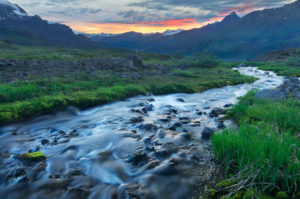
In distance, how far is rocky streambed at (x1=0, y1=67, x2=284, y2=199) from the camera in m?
5.10

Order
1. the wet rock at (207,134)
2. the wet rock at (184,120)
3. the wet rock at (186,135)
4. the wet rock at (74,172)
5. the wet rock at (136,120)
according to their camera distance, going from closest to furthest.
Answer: the wet rock at (74,172) → the wet rock at (207,134) → the wet rock at (186,135) → the wet rock at (184,120) → the wet rock at (136,120)

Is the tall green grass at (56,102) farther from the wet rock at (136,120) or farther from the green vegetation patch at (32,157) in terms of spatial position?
the green vegetation patch at (32,157)

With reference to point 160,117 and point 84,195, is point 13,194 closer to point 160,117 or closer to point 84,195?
point 84,195

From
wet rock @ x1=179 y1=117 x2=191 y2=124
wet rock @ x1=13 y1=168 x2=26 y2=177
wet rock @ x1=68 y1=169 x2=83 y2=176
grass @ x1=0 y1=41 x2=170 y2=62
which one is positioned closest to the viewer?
wet rock @ x1=13 y1=168 x2=26 y2=177

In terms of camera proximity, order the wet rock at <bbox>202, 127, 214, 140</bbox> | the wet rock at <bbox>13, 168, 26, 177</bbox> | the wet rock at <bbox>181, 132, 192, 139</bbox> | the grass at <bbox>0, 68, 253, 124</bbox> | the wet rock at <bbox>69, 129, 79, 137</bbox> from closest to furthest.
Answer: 1. the wet rock at <bbox>13, 168, 26, 177</bbox>
2. the wet rock at <bbox>202, 127, 214, 140</bbox>
3. the wet rock at <bbox>181, 132, 192, 139</bbox>
4. the wet rock at <bbox>69, 129, 79, 137</bbox>
5. the grass at <bbox>0, 68, 253, 124</bbox>

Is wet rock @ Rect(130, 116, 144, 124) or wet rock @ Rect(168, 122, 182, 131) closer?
wet rock @ Rect(168, 122, 182, 131)

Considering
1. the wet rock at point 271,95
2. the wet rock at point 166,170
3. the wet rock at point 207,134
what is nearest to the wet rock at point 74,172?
the wet rock at point 166,170

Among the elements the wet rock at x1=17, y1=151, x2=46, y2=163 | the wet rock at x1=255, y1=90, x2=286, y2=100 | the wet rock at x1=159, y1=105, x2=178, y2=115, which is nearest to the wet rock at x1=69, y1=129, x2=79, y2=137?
the wet rock at x1=17, y1=151, x2=46, y2=163

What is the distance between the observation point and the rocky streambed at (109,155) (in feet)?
16.7

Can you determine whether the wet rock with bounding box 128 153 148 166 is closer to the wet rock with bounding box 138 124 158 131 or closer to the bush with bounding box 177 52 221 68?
the wet rock with bounding box 138 124 158 131

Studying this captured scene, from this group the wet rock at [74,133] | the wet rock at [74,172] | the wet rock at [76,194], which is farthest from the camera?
the wet rock at [74,133]

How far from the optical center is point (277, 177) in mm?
3990

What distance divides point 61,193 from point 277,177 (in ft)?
16.2

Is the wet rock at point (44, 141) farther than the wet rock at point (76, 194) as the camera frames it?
Yes
